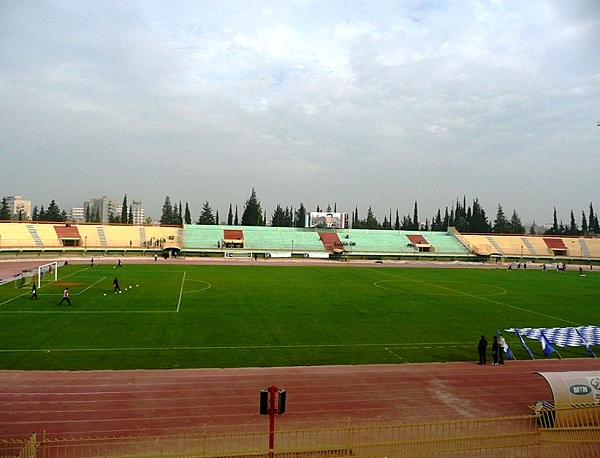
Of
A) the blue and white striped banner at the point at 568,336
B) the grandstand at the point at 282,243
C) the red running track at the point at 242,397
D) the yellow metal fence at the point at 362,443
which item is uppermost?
the grandstand at the point at 282,243

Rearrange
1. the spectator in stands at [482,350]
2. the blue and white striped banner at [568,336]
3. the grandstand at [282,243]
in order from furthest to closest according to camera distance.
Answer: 1. the grandstand at [282,243]
2. the blue and white striped banner at [568,336]
3. the spectator in stands at [482,350]

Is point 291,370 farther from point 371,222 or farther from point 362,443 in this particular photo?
point 371,222

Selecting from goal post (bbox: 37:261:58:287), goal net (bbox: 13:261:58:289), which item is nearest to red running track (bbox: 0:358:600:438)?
goal net (bbox: 13:261:58:289)

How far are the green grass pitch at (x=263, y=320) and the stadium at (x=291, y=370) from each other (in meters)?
0.13

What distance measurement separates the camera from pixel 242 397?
13.1 m

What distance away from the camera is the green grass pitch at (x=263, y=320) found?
17281 millimetres

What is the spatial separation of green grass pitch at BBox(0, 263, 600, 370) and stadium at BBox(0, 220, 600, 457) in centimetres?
13

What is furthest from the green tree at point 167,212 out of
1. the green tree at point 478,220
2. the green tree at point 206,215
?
the green tree at point 478,220

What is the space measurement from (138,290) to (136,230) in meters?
49.1

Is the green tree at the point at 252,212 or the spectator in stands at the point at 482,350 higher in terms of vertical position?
the green tree at the point at 252,212

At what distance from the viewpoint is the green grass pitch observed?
1728 cm

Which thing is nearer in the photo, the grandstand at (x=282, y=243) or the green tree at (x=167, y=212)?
the grandstand at (x=282, y=243)

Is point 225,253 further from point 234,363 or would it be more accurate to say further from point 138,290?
point 234,363

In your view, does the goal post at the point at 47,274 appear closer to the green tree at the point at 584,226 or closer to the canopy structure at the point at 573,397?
the canopy structure at the point at 573,397
